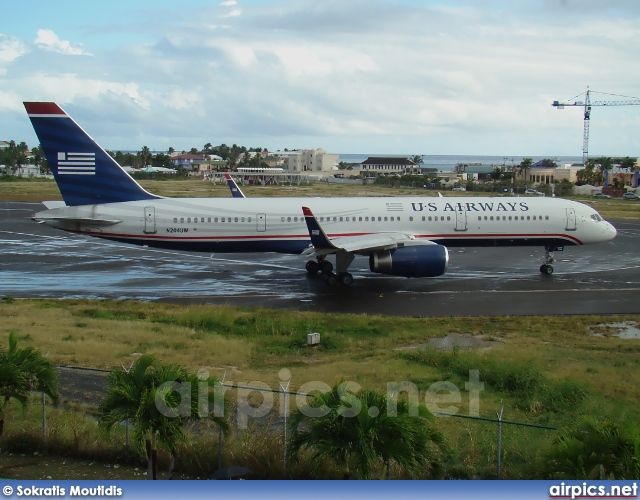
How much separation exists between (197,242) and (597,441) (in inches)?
1014

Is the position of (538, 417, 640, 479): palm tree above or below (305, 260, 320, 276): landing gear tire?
above

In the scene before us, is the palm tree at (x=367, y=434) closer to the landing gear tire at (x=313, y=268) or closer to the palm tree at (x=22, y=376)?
the palm tree at (x=22, y=376)

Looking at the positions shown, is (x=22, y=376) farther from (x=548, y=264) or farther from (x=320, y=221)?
(x=548, y=264)

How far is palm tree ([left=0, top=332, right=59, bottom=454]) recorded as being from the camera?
12.3 meters

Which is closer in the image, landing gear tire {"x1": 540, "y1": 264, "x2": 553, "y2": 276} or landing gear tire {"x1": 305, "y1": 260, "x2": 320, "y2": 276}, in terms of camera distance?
landing gear tire {"x1": 305, "y1": 260, "x2": 320, "y2": 276}

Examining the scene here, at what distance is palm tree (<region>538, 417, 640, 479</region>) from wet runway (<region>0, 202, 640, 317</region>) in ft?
53.7

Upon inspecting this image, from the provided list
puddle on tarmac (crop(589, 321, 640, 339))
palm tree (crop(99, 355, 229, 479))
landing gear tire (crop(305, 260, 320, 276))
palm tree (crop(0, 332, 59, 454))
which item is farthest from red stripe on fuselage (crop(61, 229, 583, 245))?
palm tree (crop(99, 355, 229, 479))

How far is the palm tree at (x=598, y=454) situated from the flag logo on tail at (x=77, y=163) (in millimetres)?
26559

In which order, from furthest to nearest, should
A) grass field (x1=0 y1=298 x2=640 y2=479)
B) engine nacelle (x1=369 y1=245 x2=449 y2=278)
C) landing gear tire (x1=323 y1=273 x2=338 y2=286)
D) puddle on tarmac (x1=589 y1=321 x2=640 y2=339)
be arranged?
1. landing gear tire (x1=323 y1=273 x2=338 y2=286)
2. engine nacelle (x1=369 y1=245 x2=449 y2=278)
3. puddle on tarmac (x1=589 y1=321 x2=640 y2=339)
4. grass field (x1=0 y1=298 x2=640 y2=479)

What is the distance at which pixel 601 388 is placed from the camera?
17125 millimetres

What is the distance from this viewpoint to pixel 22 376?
12367 mm

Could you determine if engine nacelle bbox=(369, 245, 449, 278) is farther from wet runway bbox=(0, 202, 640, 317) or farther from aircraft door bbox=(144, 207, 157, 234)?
aircraft door bbox=(144, 207, 157, 234)

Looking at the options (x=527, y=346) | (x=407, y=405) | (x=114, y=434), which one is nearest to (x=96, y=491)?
(x=114, y=434)

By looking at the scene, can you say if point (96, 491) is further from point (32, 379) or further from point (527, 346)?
point (527, 346)
